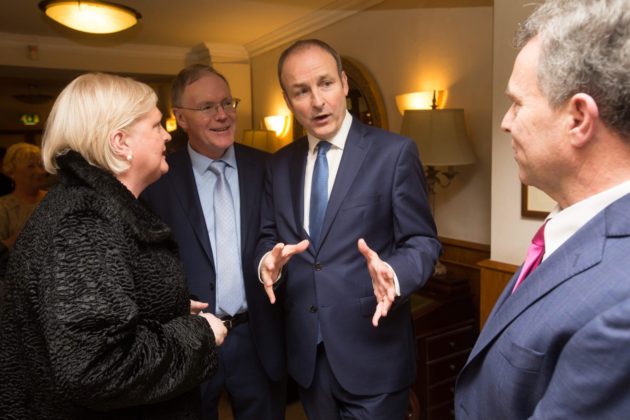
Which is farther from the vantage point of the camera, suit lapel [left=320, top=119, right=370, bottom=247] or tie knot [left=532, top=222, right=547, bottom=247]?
suit lapel [left=320, top=119, right=370, bottom=247]

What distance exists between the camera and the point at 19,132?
12180 millimetres

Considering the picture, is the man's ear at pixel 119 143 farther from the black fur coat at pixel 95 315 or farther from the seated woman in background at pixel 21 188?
the seated woman in background at pixel 21 188

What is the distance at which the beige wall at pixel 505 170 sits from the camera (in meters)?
1.98

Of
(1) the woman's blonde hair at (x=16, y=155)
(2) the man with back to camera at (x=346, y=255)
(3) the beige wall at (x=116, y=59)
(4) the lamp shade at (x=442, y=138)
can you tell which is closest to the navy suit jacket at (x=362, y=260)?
(2) the man with back to camera at (x=346, y=255)

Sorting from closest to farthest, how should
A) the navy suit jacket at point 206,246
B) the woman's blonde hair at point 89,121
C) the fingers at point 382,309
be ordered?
the woman's blonde hair at point 89,121
the fingers at point 382,309
the navy suit jacket at point 206,246

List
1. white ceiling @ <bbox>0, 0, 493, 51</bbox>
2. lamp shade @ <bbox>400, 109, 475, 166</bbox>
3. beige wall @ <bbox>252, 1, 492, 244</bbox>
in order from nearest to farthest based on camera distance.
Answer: lamp shade @ <bbox>400, 109, 475, 166</bbox>
beige wall @ <bbox>252, 1, 492, 244</bbox>
white ceiling @ <bbox>0, 0, 493, 51</bbox>

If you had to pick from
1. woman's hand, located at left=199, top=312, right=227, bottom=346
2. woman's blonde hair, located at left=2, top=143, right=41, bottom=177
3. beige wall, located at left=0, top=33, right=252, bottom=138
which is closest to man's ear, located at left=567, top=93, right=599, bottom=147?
woman's hand, located at left=199, top=312, right=227, bottom=346

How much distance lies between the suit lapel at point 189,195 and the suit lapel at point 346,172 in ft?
1.65

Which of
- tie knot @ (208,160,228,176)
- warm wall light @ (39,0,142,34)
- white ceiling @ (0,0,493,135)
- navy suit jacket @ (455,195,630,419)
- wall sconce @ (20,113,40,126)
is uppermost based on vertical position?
white ceiling @ (0,0,493,135)

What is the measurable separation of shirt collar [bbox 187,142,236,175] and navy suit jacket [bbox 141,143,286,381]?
3 centimetres

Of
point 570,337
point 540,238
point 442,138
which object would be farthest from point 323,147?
point 442,138

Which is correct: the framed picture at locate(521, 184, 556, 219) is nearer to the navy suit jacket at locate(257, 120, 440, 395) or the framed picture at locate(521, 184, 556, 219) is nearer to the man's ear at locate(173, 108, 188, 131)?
the navy suit jacket at locate(257, 120, 440, 395)

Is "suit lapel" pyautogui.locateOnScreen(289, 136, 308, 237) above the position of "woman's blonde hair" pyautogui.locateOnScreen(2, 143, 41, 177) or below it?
below

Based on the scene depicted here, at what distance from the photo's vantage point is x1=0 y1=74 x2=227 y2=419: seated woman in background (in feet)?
3.04
